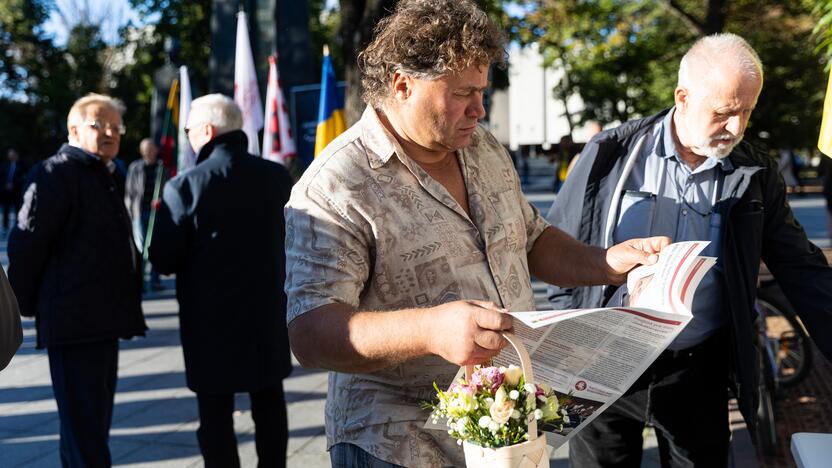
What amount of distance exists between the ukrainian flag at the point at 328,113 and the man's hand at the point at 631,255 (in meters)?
5.34

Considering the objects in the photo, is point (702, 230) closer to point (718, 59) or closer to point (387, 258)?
point (718, 59)

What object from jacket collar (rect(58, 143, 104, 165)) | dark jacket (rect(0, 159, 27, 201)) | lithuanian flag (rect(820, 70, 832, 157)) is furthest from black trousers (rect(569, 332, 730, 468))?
dark jacket (rect(0, 159, 27, 201))

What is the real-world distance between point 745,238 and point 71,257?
2.86 m

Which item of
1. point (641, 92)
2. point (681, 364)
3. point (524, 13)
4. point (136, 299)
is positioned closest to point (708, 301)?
point (681, 364)

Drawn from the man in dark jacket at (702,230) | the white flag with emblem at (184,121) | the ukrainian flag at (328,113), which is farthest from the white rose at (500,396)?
the white flag with emblem at (184,121)

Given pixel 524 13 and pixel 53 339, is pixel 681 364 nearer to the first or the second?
pixel 53 339

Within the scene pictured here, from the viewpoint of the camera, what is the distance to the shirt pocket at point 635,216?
2830mm

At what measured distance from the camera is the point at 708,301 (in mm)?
2758

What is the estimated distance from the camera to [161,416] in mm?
5594

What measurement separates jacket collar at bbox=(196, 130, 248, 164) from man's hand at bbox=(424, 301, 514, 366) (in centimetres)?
258

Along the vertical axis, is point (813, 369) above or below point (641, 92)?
below

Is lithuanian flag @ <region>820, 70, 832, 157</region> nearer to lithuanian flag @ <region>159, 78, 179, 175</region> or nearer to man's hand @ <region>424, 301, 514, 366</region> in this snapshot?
man's hand @ <region>424, 301, 514, 366</region>

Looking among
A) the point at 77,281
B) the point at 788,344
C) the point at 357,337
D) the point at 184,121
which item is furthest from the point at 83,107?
the point at 184,121

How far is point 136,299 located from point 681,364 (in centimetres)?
256
